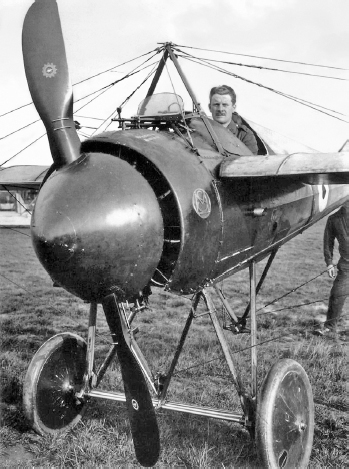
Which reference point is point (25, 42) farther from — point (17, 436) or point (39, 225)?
point (17, 436)

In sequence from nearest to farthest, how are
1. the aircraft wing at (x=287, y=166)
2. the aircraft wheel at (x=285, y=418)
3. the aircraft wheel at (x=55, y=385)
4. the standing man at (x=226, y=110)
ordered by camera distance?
the aircraft wing at (x=287, y=166), the aircraft wheel at (x=285, y=418), the aircraft wheel at (x=55, y=385), the standing man at (x=226, y=110)

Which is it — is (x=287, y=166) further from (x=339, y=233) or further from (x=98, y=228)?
(x=339, y=233)

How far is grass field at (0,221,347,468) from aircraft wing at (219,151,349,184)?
175 centimetres

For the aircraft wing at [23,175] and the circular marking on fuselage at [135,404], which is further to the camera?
the aircraft wing at [23,175]

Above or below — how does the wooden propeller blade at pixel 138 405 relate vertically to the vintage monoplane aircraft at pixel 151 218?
below

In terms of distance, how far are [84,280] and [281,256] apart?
43.0 ft

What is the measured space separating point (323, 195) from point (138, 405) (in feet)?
11.4

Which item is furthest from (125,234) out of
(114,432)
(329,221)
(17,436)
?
(329,221)

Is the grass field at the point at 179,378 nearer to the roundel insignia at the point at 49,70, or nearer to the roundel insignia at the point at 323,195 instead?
the roundel insignia at the point at 323,195

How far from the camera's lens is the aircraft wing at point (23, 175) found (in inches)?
177

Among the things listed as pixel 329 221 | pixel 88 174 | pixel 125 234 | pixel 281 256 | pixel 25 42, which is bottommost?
pixel 281 256

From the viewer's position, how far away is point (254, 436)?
3650mm

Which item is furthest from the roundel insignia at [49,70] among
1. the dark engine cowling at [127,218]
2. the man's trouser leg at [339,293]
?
the man's trouser leg at [339,293]

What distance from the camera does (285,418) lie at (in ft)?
12.2
